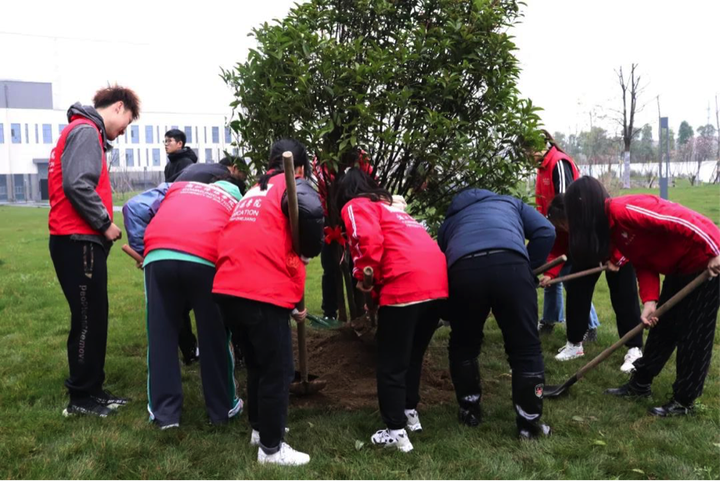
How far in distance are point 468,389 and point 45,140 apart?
219ft

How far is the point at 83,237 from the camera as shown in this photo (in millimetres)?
3799

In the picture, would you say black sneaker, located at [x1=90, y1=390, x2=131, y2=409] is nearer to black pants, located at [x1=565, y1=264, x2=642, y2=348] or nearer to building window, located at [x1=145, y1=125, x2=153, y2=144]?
black pants, located at [x1=565, y1=264, x2=642, y2=348]

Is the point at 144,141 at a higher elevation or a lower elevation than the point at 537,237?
higher

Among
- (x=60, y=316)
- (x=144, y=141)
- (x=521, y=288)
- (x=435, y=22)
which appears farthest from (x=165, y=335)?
(x=144, y=141)

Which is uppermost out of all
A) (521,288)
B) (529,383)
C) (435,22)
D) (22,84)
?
(22,84)

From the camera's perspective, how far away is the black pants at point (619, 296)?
4961mm

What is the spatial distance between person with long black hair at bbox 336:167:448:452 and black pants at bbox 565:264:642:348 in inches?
76.9

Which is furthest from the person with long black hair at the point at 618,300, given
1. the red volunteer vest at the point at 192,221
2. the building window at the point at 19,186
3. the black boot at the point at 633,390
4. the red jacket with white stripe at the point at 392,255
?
the building window at the point at 19,186

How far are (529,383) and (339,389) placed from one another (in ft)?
5.03

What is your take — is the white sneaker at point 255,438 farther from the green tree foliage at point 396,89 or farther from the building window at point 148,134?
the building window at point 148,134

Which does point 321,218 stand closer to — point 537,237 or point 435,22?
point 537,237

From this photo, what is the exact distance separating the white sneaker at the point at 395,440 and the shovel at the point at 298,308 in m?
0.79

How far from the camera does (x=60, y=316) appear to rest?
694cm

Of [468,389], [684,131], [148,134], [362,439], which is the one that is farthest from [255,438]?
[684,131]
